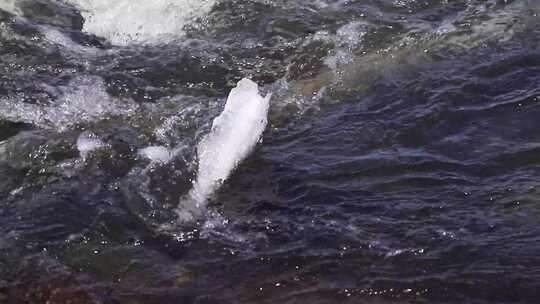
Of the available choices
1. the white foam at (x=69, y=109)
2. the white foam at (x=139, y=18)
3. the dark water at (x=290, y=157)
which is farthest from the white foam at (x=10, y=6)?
the white foam at (x=69, y=109)

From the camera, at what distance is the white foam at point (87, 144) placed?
521 centimetres

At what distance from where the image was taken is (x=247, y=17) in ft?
23.4

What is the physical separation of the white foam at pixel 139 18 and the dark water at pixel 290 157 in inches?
2.8

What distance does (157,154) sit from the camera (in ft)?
16.9

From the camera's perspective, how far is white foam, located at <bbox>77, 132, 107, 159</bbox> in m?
5.21

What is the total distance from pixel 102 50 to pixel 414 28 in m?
2.70

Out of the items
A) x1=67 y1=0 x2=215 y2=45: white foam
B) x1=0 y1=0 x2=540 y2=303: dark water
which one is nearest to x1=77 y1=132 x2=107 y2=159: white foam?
x1=0 y1=0 x2=540 y2=303: dark water

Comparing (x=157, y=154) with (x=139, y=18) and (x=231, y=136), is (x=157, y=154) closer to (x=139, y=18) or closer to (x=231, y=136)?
(x=231, y=136)

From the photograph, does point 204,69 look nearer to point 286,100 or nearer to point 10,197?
point 286,100

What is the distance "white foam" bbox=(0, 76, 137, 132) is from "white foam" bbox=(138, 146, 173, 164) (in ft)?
1.98

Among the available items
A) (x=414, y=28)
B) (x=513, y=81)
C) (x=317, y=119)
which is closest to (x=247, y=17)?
(x=414, y=28)

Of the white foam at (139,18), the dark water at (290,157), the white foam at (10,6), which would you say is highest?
the white foam at (10,6)

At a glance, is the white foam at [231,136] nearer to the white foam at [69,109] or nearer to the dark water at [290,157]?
the dark water at [290,157]

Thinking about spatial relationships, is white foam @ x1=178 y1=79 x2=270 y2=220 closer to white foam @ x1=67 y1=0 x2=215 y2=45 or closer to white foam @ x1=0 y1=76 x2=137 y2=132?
white foam @ x1=0 y1=76 x2=137 y2=132
